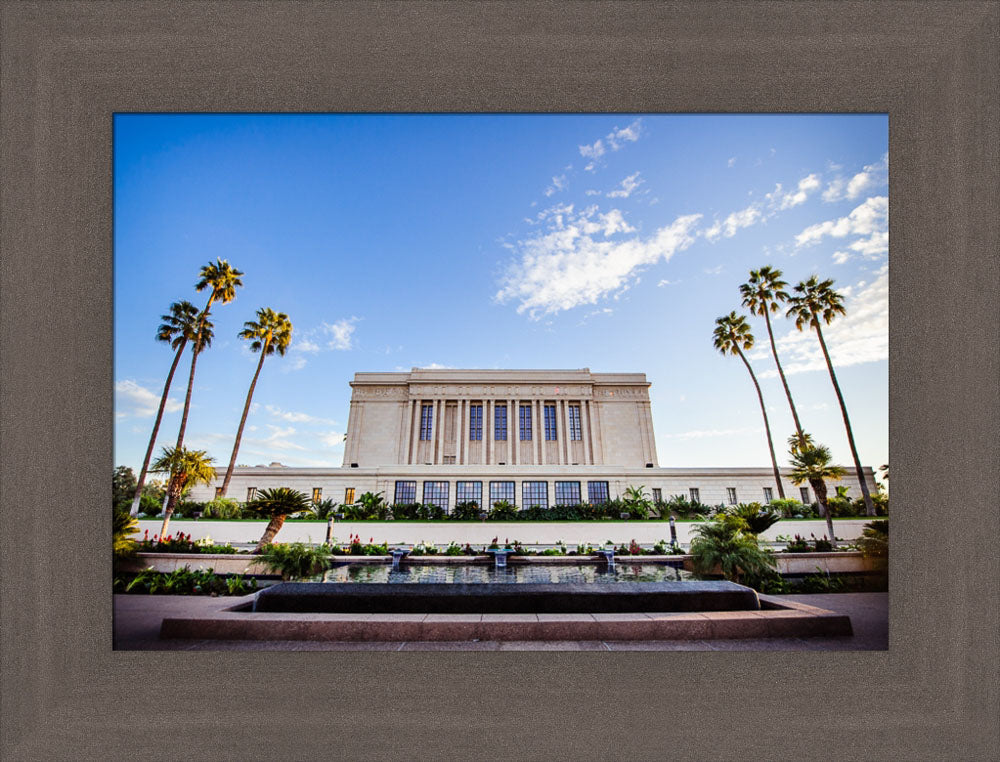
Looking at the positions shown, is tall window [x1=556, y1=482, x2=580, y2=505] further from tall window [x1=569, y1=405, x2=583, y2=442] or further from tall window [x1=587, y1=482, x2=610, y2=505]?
tall window [x1=569, y1=405, x2=583, y2=442]

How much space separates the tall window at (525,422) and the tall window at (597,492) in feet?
26.8

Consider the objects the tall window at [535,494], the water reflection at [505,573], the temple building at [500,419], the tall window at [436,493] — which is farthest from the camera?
the temple building at [500,419]

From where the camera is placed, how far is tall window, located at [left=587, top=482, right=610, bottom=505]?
2387 cm

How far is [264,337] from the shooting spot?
2152 centimetres

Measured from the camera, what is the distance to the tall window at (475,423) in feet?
104

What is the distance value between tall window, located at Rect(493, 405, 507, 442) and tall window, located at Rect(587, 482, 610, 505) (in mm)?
8749

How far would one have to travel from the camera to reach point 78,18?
3.61 metres

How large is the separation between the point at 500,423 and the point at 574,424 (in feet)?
16.0


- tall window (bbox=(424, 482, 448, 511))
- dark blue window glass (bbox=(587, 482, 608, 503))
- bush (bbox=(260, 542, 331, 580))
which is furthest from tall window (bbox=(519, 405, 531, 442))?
bush (bbox=(260, 542, 331, 580))

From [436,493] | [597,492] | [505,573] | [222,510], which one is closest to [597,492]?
[597,492]

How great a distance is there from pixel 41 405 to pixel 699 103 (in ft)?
18.6

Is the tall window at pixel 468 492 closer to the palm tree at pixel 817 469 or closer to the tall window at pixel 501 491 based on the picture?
the tall window at pixel 501 491

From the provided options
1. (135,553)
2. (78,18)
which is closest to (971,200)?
(78,18)

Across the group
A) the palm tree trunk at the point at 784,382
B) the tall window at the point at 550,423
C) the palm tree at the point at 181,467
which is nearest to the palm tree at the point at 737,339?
the palm tree trunk at the point at 784,382
